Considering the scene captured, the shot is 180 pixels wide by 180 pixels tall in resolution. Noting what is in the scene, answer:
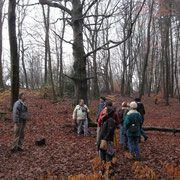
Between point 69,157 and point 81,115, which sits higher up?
point 81,115

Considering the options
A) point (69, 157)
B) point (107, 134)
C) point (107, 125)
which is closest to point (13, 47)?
point (69, 157)

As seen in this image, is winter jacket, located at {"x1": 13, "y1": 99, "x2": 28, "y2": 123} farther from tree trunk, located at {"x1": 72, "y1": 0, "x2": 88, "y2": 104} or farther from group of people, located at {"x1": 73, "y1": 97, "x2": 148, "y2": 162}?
tree trunk, located at {"x1": 72, "y1": 0, "x2": 88, "y2": 104}

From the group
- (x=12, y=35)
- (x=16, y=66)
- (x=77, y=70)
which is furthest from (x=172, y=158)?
(x=12, y=35)

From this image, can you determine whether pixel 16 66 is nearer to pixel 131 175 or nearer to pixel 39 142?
pixel 39 142

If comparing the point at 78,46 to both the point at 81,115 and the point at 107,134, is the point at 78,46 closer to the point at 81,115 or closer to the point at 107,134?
the point at 81,115

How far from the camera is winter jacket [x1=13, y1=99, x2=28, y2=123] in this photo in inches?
225

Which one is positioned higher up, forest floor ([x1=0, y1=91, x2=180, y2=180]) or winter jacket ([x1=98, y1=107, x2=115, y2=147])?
winter jacket ([x1=98, y1=107, x2=115, y2=147])

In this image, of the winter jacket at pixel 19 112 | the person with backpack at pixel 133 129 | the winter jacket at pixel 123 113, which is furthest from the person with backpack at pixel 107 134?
the winter jacket at pixel 19 112

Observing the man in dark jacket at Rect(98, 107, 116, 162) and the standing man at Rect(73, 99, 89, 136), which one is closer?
the man in dark jacket at Rect(98, 107, 116, 162)

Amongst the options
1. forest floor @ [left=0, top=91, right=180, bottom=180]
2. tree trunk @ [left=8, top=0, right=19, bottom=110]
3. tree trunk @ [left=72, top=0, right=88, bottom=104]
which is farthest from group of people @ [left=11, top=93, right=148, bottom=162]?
tree trunk @ [left=8, top=0, right=19, bottom=110]

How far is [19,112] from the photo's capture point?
5.85m

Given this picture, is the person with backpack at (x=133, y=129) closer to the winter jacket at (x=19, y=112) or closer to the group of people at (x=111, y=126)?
the group of people at (x=111, y=126)

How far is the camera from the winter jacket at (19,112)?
18.7ft

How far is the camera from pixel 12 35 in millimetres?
9641
